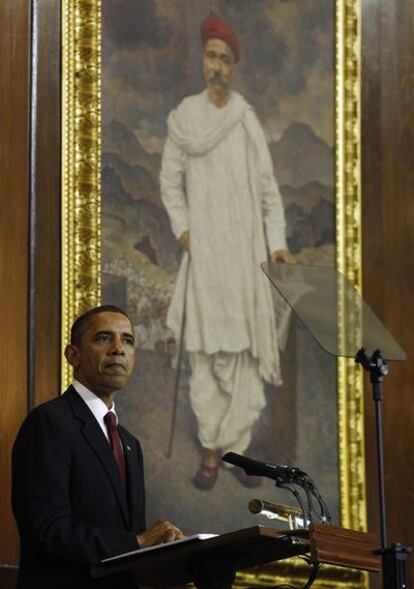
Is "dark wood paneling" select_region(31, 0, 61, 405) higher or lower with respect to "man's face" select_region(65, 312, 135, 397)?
higher

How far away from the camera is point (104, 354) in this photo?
4617 millimetres

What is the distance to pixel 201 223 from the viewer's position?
227 inches

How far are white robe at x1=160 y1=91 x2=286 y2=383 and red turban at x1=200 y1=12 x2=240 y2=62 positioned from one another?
210mm

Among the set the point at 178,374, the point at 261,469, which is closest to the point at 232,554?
the point at 261,469

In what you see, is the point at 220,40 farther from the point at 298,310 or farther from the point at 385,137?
the point at 298,310

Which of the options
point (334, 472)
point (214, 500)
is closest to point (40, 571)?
point (214, 500)

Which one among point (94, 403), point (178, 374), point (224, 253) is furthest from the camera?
point (224, 253)

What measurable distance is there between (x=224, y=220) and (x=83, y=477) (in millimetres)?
1757

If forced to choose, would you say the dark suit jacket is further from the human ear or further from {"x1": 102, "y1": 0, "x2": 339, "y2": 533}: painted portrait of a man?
{"x1": 102, "y1": 0, "x2": 339, "y2": 533}: painted portrait of a man

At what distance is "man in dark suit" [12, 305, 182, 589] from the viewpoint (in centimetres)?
412

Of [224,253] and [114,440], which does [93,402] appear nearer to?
[114,440]

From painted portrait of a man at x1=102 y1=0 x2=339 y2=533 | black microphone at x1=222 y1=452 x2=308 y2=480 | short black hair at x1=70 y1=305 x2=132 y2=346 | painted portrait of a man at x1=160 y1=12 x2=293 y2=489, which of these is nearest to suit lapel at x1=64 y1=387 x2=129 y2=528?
short black hair at x1=70 y1=305 x2=132 y2=346

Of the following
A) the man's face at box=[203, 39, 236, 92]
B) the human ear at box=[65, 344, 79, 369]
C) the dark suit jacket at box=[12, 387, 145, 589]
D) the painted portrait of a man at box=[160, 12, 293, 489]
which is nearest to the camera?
the dark suit jacket at box=[12, 387, 145, 589]

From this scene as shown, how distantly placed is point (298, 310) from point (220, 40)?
1.74m
